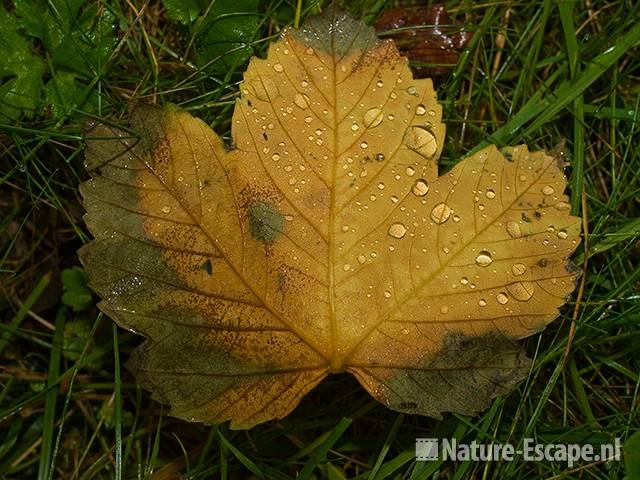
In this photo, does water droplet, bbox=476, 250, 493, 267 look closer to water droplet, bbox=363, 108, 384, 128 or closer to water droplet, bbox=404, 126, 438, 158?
water droplet, bbox=404, 126, 438, 158

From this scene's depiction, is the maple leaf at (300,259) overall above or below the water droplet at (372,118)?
below

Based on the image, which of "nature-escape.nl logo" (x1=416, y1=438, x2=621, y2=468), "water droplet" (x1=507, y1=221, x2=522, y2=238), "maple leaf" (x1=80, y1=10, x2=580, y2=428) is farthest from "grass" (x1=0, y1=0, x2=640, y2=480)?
"water droplet" (x1=507, y1=221, x2=522, y2=238)

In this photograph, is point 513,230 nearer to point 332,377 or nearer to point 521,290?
point 521,290

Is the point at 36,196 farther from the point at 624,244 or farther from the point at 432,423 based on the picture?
the point at 624,244

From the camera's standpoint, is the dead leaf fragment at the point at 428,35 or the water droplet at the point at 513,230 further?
the dead leaf fragment at the point at 428,35

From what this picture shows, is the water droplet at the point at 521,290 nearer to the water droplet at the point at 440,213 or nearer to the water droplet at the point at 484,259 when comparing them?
the water droplet at the point at 484,259

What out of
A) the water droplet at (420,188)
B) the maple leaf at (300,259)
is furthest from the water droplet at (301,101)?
the water droplet at (420,188)
